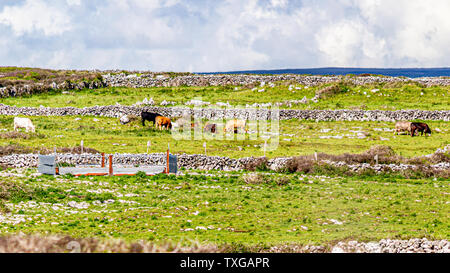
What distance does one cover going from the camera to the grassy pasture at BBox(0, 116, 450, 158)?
37219 mm

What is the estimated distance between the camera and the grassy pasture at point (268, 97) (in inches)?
2219

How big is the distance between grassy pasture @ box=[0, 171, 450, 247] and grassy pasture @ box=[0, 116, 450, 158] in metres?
9.49

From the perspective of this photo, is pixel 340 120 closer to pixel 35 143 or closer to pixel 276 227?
pixel 35 143

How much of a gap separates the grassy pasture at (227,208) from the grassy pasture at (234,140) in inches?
374

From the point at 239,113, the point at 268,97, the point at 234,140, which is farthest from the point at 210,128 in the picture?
the point at 268,97

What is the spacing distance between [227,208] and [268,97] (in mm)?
40693

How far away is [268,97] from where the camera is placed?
6091 cm

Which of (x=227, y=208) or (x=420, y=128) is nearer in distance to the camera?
(x=227, y=208)

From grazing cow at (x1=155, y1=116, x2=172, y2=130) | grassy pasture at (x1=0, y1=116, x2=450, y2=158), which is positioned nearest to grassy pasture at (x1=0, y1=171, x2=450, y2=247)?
grassy pasture at (x1=0, y1=116, x2=450, y2=158)

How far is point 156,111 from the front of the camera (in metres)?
52.9

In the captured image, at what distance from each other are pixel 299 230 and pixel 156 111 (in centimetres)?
3690

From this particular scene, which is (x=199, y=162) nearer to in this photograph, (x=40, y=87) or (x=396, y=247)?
(x=396, y=247)

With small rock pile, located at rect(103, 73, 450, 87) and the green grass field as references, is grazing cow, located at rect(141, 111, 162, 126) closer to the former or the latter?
the green grass field

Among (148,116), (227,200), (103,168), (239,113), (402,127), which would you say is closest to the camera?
(227,200)
